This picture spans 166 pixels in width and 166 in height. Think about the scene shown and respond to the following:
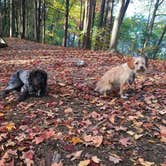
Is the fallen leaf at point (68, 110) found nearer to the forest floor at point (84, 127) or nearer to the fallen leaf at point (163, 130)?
the forest floor at point (84, 127)

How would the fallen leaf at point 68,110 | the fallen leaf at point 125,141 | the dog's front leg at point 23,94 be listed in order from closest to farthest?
the fallen leaf at point 125,141
the fallen leaf at point 68,110
the dog's front leg at point 23,94

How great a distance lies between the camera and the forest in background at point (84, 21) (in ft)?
67.4

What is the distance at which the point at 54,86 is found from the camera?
27.9 feet

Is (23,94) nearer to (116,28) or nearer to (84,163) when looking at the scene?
(84,163)

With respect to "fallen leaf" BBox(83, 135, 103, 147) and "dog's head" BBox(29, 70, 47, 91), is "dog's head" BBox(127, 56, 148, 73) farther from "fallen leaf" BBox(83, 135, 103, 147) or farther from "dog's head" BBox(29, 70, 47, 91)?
"fallen leaf" BBox(83, 135, 103, 147)

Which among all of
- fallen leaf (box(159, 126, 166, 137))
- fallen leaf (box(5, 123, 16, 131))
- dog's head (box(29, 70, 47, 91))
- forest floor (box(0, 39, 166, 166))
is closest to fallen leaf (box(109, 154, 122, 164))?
forest floor (box(0, 39, 166, 166))

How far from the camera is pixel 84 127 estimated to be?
18.7ft

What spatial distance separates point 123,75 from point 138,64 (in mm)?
581

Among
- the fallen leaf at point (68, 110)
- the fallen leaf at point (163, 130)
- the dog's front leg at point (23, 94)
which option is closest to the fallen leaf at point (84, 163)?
the fallen leaf at point (163, 130)

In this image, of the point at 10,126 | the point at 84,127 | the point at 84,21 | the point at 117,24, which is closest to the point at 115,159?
the point at 84,127

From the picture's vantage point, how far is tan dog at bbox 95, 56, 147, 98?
698cm

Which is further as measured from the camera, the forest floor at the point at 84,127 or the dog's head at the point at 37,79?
the dog's head at the point at 37,79

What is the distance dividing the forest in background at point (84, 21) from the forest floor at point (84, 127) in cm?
875

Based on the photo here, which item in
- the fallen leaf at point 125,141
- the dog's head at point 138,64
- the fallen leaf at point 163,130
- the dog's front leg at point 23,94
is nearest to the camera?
the fallen leaf at point 125,141
